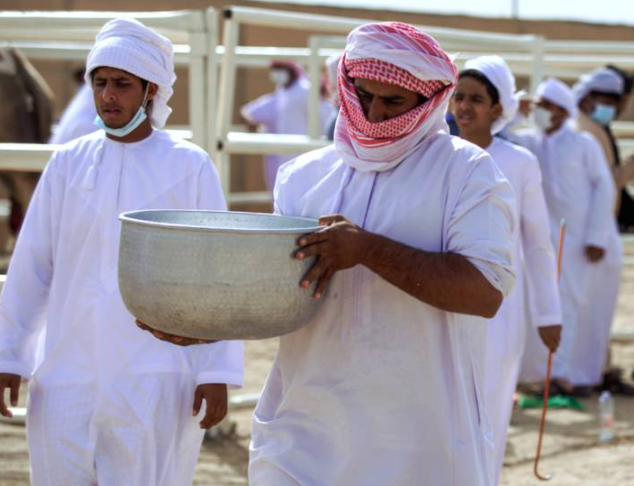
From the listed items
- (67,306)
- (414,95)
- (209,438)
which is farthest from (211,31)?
(414,95)

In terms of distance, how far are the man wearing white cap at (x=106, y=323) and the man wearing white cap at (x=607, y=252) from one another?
193 inches

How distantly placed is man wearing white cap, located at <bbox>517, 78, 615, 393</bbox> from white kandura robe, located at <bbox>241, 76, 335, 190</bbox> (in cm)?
479

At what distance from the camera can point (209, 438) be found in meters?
6.36

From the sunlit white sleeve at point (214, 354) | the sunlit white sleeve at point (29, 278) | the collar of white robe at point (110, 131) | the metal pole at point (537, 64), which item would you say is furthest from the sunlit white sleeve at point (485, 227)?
the metal pole at point (537, 64)

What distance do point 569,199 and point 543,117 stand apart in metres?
0.54

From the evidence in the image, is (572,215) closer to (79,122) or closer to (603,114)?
(603,114)

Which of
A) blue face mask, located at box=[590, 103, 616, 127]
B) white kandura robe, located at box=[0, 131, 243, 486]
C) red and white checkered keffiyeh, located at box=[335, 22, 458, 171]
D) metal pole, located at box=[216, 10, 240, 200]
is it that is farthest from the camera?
blue face mask, located at box=[590, 103, 616, 127]

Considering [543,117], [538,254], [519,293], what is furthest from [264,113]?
[538,254]

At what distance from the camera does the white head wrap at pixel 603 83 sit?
8.88 m

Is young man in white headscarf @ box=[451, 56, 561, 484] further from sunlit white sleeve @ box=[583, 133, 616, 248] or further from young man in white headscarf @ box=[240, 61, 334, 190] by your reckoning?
young man in white headscarf @ box=[240, 61, 334, 190]

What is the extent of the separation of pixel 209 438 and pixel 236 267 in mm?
3832

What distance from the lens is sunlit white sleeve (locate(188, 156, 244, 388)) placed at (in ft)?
12.4

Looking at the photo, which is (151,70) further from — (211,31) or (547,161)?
(547,161)

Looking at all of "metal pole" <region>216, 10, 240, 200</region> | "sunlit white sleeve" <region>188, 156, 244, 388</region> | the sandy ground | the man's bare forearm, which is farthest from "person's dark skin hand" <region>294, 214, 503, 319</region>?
"metal pole" <region>216, 10, 240, 200</region>
